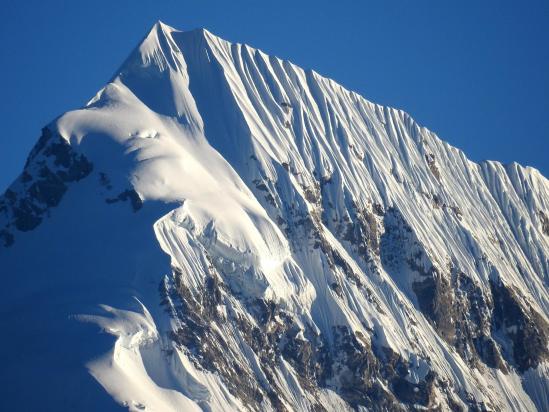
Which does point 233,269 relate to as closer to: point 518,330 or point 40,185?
point 40,185

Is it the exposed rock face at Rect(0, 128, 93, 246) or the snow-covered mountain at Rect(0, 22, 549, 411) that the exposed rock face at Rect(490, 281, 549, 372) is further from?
the exposed rock face at Rect(0, 128, 93, 246)

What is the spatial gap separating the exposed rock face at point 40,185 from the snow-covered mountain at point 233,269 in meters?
0.19

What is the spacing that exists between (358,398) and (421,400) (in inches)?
353

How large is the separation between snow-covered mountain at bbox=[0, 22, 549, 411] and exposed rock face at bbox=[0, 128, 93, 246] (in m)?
0.19

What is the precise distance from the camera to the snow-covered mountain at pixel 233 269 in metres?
141

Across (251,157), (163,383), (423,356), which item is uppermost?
(251,157)

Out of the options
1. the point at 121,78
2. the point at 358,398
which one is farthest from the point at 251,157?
the point at 358,398

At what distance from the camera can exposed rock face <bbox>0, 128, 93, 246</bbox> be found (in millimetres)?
158488

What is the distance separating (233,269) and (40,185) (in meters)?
23.3

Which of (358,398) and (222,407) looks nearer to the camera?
(222,407)

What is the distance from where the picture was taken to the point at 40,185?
160m

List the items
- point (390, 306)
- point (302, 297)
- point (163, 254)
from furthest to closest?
point (390, 306)
point (302, 297)
point (163, 254)

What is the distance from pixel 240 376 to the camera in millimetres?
145500

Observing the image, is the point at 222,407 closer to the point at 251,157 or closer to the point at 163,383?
the point at 163,383
